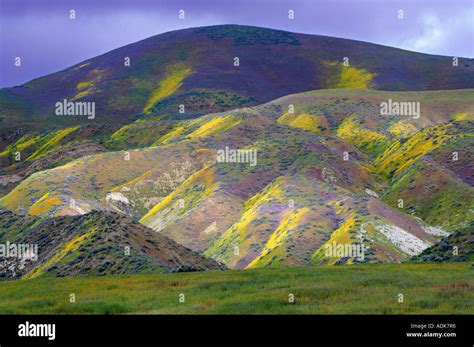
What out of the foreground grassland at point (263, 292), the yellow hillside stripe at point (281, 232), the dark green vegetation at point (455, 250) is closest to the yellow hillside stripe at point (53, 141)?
the yellow hillside stripe at point (281, 232)

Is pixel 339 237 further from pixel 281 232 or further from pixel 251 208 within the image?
pixel 251 208

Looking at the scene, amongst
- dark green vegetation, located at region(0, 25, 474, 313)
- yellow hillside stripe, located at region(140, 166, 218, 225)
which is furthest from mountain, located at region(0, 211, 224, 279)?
yellow hillside stripe, located at region(140, 166, 218, 225)

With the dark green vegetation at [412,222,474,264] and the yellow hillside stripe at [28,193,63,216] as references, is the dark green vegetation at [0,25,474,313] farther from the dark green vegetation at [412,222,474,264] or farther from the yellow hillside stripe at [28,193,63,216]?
the yellow hillside stripe at [28,193,63,216]

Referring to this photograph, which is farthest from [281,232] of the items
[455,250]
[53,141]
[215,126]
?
[53,141]

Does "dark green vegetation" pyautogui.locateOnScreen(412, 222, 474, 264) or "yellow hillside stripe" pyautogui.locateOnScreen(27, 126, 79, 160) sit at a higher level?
"yellow hillside stripe" pyautogui.locateOnScreen(27, 126, 79, 160)

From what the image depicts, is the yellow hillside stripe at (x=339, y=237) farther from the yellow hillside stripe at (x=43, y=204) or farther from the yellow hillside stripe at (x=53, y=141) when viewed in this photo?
the yellow hillside stripe at (x=53, y=141)

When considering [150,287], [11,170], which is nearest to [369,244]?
[150,287]
